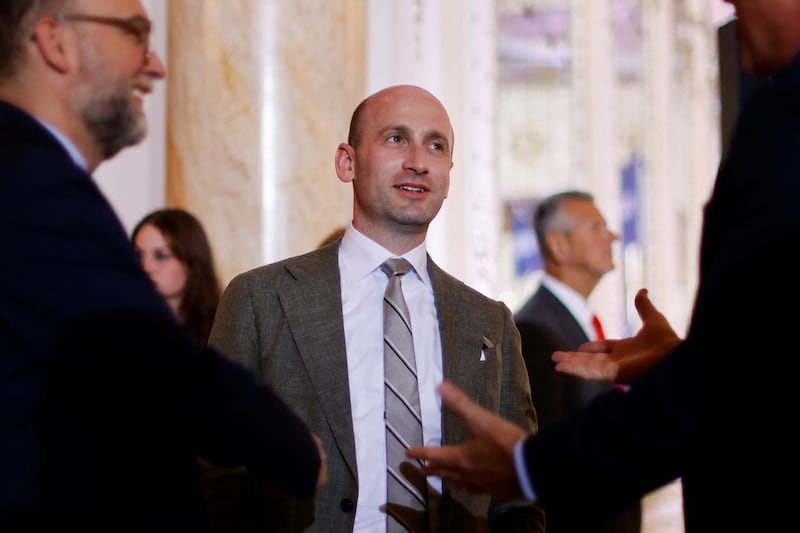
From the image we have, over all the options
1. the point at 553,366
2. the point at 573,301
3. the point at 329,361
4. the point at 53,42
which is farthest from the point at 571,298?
the point at 53,42

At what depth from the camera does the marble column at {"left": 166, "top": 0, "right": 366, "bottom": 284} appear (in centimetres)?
370

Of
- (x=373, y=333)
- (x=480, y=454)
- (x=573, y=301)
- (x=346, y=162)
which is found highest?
(x=346, y=162)

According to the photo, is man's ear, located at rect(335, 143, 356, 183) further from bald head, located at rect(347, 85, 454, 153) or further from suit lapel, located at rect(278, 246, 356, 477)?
suit lapel, located at rect(278, 246, 356, 477)

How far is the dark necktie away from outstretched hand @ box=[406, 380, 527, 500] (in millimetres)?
386

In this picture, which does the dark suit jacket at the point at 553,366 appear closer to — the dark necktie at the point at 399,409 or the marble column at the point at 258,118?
the marble column at the point at 258,118

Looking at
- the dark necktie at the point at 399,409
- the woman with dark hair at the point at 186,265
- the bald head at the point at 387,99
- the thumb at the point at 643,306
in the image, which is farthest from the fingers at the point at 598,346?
the woman with dark hair at the point at 186,265

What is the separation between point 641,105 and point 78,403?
8.01 m

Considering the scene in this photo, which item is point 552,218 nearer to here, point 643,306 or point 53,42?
point 643,306

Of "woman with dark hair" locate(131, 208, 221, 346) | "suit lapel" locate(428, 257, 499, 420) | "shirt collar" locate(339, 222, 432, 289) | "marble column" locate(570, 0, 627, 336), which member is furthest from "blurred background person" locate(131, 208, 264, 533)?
"marble column" locate(570, 0, 627, 336)

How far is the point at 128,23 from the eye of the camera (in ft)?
5.41

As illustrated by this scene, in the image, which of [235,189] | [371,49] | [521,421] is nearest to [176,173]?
[235,189]

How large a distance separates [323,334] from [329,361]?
7 centimetres

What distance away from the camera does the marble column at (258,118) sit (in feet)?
12.1

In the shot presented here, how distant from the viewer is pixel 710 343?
1478mm
